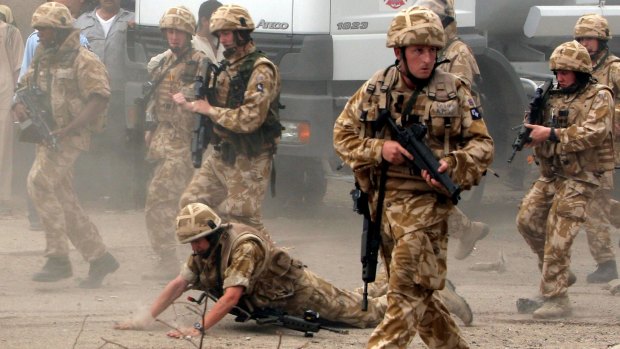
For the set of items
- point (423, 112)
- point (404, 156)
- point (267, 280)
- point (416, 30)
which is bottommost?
point (267, 280)

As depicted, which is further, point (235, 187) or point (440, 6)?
point (440, 6)

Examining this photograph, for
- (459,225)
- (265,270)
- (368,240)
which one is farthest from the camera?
(459,225)

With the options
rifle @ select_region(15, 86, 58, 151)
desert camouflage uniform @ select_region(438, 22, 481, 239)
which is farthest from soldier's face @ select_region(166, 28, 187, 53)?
desert camouflage uniform @ select_region(438, 22, 481, 239)

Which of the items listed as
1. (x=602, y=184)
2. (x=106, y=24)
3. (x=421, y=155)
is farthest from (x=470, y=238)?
(x=106, y=24)

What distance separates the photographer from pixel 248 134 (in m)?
7.46

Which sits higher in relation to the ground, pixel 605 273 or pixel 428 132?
pixel 428 132

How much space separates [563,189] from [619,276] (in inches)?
68.3

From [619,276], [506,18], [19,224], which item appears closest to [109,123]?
[19,224]

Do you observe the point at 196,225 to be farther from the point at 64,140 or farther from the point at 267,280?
the point at 64,140

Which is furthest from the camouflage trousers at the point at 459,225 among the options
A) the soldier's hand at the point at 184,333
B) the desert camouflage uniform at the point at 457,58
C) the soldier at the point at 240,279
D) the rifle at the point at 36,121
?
the soldier's hand at the point at 184,333

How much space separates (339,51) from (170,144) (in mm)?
1713

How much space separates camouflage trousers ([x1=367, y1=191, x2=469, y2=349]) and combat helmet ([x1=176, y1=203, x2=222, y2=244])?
120 cm

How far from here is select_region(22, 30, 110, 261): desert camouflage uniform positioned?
27.8 ft

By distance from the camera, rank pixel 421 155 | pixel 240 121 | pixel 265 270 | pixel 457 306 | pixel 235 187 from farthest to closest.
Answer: pixel 235 187 → pixel 240 121 → pixel 457 306 → pixel 265 270 → pixel 421 155
